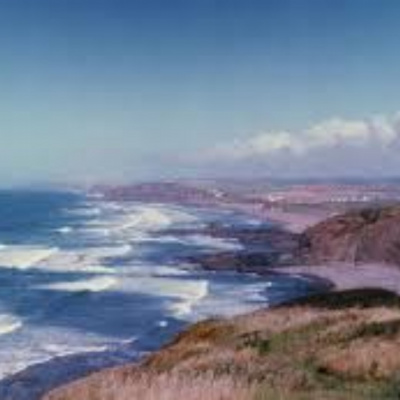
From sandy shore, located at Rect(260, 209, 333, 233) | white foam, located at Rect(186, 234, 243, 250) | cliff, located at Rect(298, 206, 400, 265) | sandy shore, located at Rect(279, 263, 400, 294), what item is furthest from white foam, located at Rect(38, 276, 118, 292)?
sandy shore, located at Rect(260, 209, 333, 233)

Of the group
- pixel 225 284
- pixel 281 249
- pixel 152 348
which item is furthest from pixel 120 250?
pixel 152 348

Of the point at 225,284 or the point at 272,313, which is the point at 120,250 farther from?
the point at 272,313

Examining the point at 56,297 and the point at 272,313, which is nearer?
the point at 272,313

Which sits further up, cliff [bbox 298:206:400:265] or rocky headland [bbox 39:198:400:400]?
rocky headland [bbox 39:198:400:400]

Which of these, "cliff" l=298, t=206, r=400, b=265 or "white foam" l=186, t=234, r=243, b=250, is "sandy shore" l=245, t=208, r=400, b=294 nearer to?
"cliff" l=298, t=206, r=400, b=265

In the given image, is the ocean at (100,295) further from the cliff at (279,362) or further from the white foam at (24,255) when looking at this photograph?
the cliff at (279,362)
